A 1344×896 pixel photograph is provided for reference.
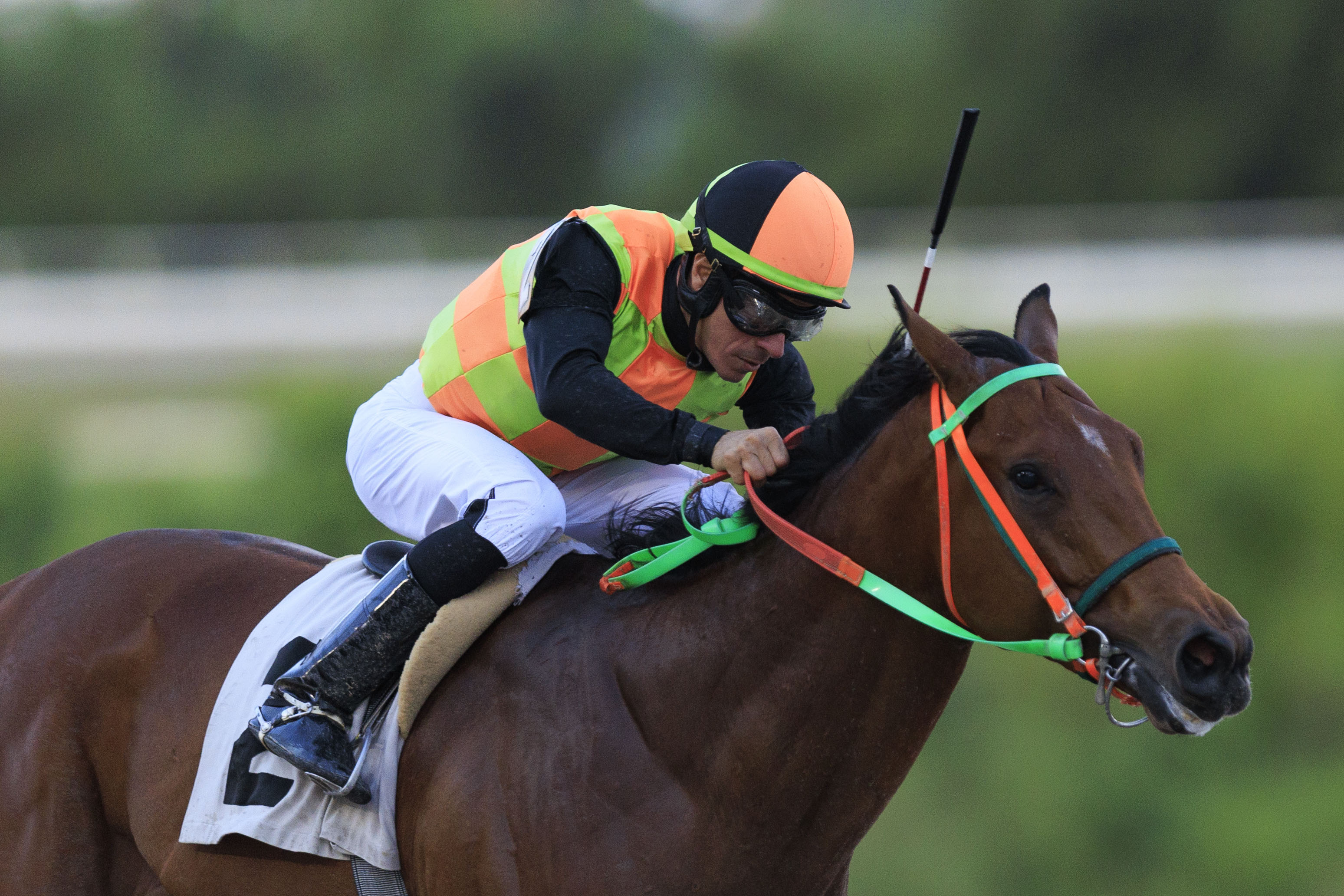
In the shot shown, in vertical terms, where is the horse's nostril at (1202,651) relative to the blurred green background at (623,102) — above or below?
above

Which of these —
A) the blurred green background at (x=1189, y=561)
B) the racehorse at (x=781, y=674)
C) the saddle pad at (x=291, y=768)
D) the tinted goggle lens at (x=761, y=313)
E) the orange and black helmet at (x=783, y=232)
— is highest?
the orange and black helmet at (x=783, y=232)

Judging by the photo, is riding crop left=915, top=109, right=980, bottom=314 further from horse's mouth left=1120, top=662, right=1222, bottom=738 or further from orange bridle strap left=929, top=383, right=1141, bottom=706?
horse's mouth left=1120, top=662, right=1222, bottom=738

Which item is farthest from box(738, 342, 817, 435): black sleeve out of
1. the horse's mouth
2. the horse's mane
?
the horse's mouth

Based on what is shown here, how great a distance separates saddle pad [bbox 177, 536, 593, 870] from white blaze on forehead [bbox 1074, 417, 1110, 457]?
1.36 metres

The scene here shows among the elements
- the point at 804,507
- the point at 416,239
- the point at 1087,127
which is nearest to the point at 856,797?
the point at 804,507

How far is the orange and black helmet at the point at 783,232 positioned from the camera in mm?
3277

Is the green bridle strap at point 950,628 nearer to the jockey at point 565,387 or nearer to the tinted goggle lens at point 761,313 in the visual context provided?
the jockey at point 565,387

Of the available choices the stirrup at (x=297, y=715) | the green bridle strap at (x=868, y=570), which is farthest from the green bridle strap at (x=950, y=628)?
the stirrup at (x=297, y=715)

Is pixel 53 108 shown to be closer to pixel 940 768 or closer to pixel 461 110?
pixel 461 110

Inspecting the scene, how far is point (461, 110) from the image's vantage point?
37531 millimetres

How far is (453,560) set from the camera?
329cm

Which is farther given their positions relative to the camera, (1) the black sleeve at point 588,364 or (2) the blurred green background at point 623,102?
(2) the blurred green background at point 623,102

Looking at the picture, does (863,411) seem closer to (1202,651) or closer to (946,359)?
(946,359)

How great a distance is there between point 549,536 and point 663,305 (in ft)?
2.12
